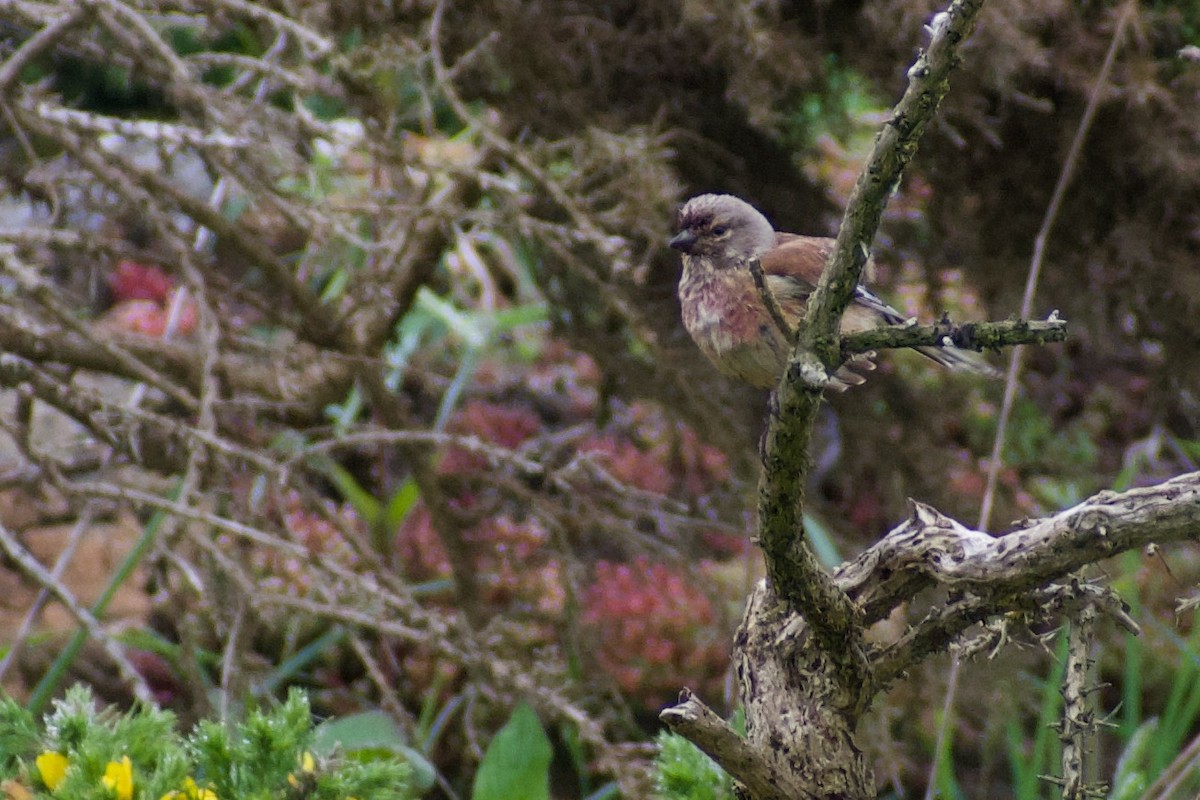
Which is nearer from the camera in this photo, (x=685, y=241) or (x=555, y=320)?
(x=685, y=241)

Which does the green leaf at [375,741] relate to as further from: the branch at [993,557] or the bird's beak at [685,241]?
the branch at [993,557]

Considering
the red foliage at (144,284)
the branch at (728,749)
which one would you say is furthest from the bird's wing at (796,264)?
the red foliage at (144,284)

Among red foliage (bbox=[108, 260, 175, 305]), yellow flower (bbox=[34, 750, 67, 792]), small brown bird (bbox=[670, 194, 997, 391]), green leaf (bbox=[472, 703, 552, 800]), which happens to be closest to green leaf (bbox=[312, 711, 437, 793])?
green leaf (bbox=[472, 703, 552, 800])

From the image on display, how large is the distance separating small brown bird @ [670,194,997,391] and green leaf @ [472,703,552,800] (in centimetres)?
104

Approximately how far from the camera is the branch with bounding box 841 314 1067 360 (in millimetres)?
1051

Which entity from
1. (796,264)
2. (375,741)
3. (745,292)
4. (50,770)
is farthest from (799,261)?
(375,741)

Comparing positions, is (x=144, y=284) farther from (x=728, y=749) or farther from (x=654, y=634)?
(x=728, y=749)

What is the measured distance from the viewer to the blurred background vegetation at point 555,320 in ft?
8.89

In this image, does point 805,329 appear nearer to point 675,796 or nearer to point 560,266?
point 675,796

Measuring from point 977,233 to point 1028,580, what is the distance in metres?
1.72

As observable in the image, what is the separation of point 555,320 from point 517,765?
1.29 meters

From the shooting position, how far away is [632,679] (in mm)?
3926

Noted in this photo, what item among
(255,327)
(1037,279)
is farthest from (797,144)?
(255,327)

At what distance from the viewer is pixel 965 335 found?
3.62 ft
